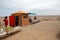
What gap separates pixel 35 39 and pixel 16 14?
38.0ft

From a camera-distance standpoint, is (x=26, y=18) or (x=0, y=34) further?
(x=26, y=18)

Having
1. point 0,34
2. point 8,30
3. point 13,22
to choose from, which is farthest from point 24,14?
point 0,34

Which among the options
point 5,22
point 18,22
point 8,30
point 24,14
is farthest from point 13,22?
point 8,30

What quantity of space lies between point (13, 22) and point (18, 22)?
1016 mm

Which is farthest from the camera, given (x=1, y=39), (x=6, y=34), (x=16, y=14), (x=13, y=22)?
(x=16, y=14)

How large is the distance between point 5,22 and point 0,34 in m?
4.57

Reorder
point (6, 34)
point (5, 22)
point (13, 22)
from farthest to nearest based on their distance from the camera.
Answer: point (13, 22) → point (5, 22) → point (6, 34)

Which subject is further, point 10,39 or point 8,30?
point 8,30

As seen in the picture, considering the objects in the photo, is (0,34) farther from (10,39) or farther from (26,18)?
(26,18)

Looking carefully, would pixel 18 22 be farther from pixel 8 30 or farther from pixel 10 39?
pixel 10 39

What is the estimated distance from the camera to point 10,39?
1242 cm

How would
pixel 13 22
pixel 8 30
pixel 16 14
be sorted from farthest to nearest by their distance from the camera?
pixel 16 14
pixel 13 22
pixel 8 30

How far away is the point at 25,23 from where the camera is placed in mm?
23891

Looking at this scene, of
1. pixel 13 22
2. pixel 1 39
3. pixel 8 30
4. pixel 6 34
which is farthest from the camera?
pixel 13 22
